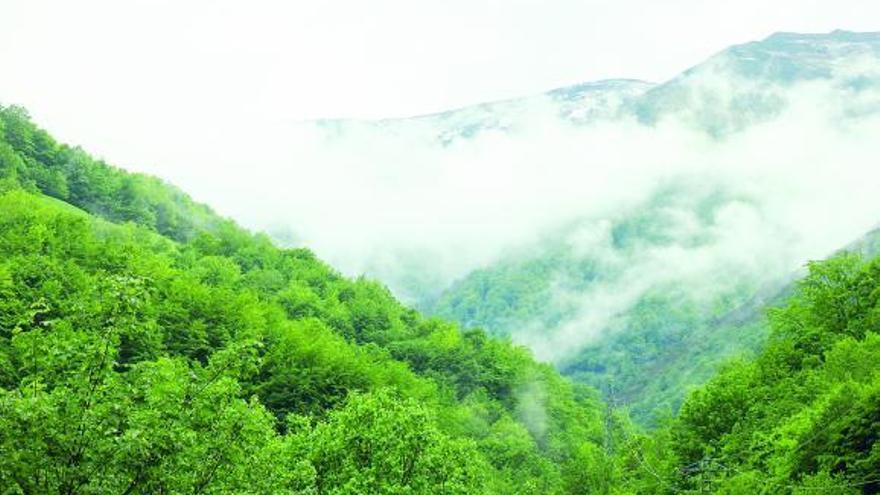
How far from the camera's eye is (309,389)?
82.6m

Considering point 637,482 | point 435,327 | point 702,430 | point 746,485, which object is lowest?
point 435,327

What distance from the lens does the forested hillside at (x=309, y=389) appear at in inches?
599

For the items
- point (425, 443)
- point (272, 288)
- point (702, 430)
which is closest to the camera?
point (425, 443)

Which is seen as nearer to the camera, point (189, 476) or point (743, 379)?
point (189, 476)

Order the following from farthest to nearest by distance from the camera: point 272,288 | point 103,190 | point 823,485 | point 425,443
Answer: point 103,190, point 272,288, point 425,443, point 823,485

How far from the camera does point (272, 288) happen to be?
432 feet

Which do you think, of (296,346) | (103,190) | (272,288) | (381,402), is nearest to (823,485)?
(381,402)

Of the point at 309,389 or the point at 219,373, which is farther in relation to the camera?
the point at 309,389

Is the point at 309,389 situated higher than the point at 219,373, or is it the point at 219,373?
the point at 219,373

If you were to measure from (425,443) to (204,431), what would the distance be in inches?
715

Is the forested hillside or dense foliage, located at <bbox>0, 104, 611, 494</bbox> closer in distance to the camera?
dense foliage, located at <bbox>0, 104, 611, 494</bbox>

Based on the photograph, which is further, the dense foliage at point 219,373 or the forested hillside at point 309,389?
the forested hillside at point 309,389

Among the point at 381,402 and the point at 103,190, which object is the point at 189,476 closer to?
the point at 381,402

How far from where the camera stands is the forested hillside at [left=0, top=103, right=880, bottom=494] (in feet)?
49.9
